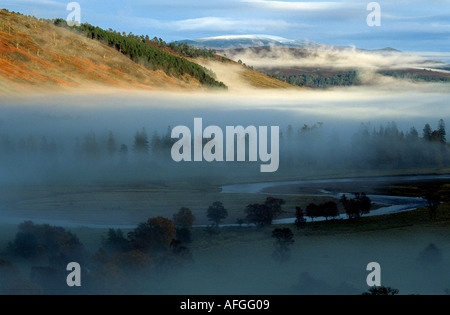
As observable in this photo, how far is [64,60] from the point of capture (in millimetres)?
154500

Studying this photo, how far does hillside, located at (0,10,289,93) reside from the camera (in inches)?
5177

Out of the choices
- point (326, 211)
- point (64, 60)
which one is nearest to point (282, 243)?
point (326, 211)

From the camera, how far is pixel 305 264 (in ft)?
248

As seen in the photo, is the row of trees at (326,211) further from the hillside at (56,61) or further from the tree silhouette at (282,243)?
the hillside at (56,61)

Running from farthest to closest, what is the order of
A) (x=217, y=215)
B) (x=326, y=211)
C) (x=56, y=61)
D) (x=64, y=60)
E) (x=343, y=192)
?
(x=343, y=192) → (x=64, y=60) → (x=56, y=61) → (x=326, y=211) → (x=217, y=215)

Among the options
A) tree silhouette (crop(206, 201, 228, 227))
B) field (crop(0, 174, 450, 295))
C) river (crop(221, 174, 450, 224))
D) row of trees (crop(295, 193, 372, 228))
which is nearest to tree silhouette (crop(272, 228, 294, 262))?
field (crop(0, 174, 450, 295))

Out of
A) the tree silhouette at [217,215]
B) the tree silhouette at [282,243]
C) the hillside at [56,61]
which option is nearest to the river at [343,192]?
the tree silhouette at [217,215]

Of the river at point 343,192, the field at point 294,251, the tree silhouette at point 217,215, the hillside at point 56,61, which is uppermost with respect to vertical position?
the hillside at point 56,61

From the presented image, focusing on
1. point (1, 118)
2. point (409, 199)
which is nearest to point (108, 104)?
point (1, 118)

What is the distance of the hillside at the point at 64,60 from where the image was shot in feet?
431

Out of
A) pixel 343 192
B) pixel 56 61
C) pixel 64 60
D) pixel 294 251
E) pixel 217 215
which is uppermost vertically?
pixel 64 60

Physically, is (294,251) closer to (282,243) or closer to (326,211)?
(282,243)

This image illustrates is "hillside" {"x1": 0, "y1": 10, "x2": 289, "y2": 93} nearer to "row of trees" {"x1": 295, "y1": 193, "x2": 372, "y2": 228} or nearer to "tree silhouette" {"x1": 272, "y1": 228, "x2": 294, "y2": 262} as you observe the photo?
"row of trees" {"x1": 295, "y1": 193, "x2": 372, "y2": 228}

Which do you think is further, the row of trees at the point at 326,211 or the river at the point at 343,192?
the river at the point at 343,192
